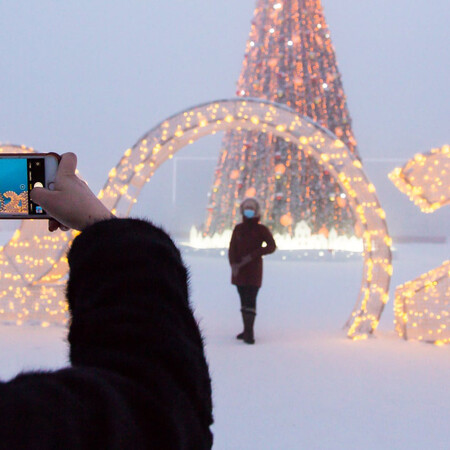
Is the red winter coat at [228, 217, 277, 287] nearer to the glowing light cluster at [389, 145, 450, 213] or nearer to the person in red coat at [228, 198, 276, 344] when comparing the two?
the person in red coat at [228, 198, 276, 344]

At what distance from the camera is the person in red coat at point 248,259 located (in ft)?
15.6

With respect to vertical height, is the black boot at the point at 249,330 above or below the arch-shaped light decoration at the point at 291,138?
below

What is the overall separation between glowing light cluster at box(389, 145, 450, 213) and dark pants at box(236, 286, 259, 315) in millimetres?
1636

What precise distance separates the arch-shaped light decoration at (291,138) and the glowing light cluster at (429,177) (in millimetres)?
341

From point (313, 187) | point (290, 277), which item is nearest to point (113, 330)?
point (290, 277)

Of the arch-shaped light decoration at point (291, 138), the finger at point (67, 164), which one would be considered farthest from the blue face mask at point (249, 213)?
the finger at point (67, 164)

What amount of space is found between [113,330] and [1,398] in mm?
176

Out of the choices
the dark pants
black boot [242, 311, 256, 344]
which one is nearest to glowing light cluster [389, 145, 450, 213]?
the dark pants

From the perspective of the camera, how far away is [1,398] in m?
0.46

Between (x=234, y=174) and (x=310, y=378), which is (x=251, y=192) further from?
(x=310, y=378)

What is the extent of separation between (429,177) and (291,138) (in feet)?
4.23

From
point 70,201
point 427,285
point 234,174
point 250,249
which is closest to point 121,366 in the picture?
point 70,201

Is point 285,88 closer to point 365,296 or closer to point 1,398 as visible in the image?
point 365,296

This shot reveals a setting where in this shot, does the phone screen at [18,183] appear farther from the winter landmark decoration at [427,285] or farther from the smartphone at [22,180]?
the winter landmark decoration at [427,285]
